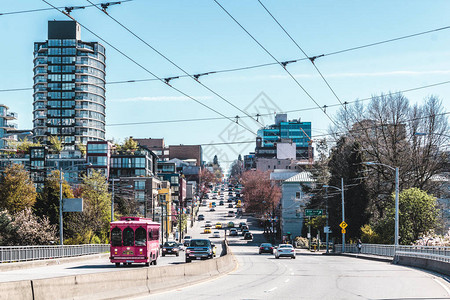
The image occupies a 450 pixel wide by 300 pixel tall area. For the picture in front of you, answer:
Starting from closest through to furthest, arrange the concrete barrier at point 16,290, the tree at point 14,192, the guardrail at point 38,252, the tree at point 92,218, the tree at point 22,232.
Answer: the concrete barrier at point 16,290 < the guardrail at point 38,252 < the tree at point 22,232 < the tree at point 92,218 < the tree at point 14,192

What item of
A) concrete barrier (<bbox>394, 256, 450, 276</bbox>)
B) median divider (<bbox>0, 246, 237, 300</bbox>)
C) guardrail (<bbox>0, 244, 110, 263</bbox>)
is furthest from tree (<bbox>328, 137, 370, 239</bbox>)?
median divider (<bbox>0, 246, 237, 300</bbox>)

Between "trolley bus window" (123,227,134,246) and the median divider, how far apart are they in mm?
11360

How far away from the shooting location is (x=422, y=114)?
219 ft

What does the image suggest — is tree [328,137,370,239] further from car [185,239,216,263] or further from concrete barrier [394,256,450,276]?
car [185,239,216,263]

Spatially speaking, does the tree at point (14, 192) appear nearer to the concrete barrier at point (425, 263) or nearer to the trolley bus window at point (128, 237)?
the trolley bus window at point (128, 237)

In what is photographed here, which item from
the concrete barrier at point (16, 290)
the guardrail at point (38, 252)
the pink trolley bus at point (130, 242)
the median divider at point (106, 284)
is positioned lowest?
the guardrail at point (38, 252)

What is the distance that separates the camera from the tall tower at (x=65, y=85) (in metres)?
172

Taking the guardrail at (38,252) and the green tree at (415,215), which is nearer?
the guardrail at (38,252)

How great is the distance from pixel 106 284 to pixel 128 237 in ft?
65.9

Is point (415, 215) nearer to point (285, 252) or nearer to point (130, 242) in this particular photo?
point (285, 252)

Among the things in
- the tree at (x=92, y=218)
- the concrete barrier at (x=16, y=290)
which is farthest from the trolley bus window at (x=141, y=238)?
the tree at (x=92, y=218)

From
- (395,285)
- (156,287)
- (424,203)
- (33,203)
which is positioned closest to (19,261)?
(156,287)

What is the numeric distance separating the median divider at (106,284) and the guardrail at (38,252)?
17.2m

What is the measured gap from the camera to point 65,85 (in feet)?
570
